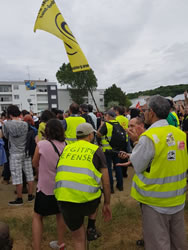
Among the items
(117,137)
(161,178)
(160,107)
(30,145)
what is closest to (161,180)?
(161,178)

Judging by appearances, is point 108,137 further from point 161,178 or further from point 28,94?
point 28,94

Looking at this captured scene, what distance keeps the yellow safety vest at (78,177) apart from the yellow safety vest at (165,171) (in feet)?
1.62

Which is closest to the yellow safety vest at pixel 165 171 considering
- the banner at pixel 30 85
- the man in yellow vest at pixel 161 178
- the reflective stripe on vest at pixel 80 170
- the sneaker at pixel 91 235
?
the man in yellow vest at pixel 161 178

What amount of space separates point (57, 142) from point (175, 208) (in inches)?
63.8

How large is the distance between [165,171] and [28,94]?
5620cm

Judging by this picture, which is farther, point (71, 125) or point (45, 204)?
point (71, 125)

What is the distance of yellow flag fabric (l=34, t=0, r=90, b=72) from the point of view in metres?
4.05

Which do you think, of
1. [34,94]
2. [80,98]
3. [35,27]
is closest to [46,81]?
[34,94]

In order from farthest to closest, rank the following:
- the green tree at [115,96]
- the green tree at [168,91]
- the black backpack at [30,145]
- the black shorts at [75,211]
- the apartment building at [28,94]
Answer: the green tree at [168,91] < the green tree at [115,96] < the apartment building at [28,94] < the black backpack at [30,145] < the black shorts at [75,211]

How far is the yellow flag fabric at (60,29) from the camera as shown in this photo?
13.3 feet

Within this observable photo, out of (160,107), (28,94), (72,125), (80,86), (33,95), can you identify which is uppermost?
(80,86)

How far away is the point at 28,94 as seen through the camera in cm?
5425

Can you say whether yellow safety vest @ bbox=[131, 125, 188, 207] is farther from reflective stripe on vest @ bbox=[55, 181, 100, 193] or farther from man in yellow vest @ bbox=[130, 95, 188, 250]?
reflective stripe on vest @ bbox=[55, 181, 100, 193]

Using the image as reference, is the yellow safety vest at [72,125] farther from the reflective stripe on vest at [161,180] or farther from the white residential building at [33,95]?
the white residential building at [33,95]
